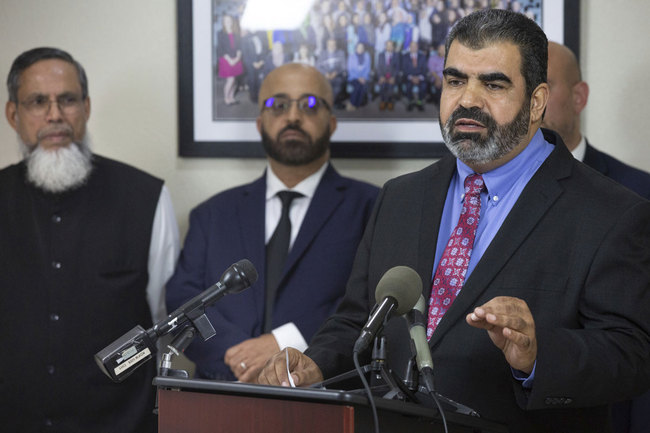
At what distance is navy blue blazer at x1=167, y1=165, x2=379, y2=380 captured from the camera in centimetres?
327

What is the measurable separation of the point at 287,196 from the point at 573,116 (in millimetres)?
1194

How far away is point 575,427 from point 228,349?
1482 mm

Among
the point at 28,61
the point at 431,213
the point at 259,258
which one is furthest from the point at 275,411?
the point at 28,61

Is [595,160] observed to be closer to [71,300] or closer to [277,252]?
[277,252]

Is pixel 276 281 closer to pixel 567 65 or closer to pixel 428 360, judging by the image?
pixel 567 65

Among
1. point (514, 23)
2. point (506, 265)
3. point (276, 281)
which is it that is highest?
point (514, 23)

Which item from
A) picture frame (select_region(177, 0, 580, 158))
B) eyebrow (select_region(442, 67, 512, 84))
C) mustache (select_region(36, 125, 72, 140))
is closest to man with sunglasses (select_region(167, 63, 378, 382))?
picture frame (select_region(177, 0, 580, 158))

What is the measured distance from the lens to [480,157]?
7.25 ft

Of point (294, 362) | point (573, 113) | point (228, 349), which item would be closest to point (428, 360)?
point (294, 362)

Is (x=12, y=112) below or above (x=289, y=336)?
above

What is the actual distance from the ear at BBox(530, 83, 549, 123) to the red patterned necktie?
0.22 meters

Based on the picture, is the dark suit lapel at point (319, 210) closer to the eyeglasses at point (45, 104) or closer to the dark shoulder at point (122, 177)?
the dark shoulder at point (122, 177)

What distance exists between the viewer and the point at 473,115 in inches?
86.8

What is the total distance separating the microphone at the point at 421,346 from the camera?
155 centimetres
